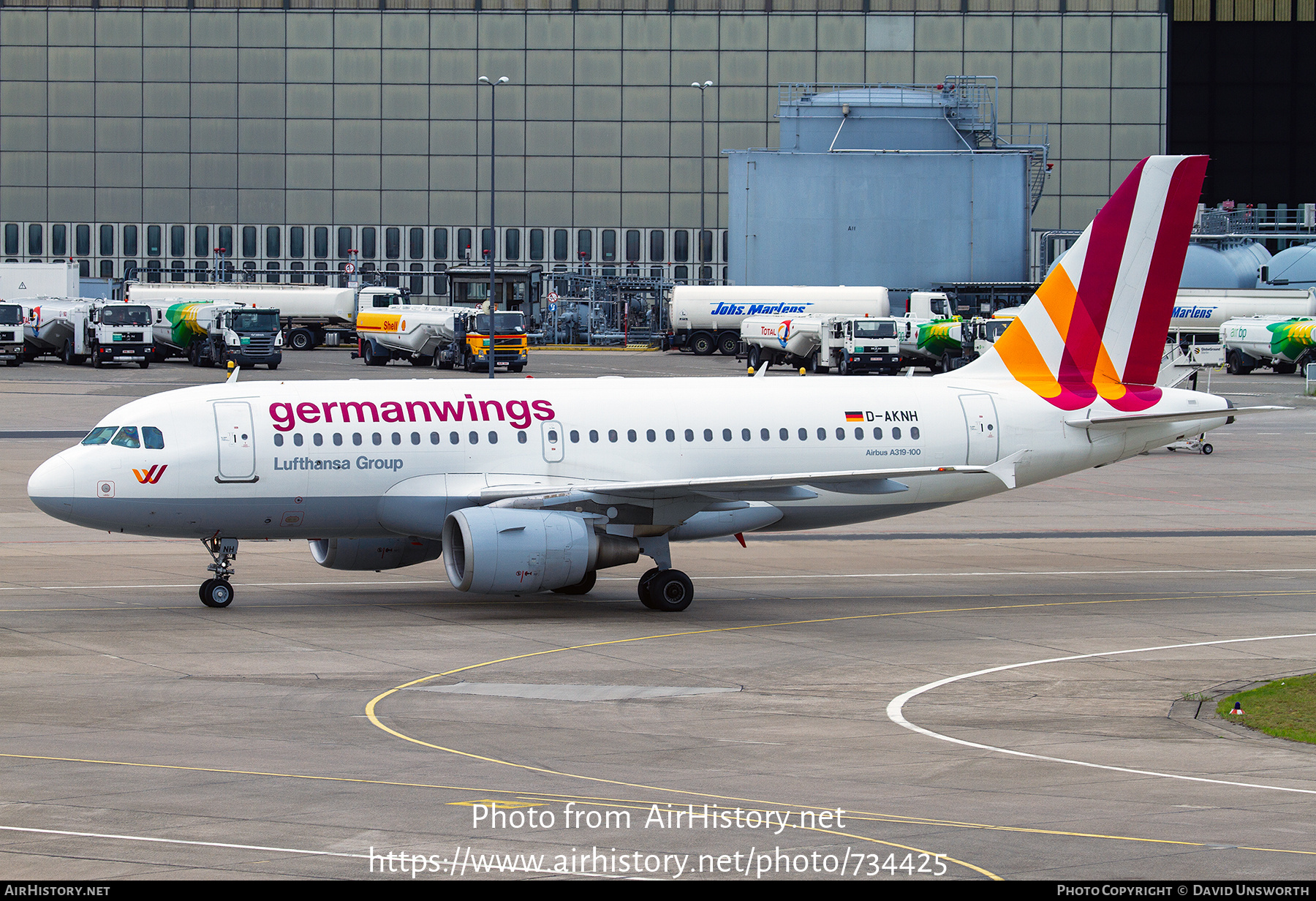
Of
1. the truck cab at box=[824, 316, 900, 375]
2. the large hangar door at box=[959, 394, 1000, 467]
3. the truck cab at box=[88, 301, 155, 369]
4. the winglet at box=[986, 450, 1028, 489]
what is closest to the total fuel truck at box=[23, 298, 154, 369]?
the truck cab at box=[88, 301, 155, 369]

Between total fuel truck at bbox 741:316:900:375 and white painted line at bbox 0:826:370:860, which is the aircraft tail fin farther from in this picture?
total fuel truck at bbox 741:316:900:375

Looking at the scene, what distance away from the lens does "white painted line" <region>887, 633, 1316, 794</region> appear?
1686 centimetres

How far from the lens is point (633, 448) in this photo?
1205 inches

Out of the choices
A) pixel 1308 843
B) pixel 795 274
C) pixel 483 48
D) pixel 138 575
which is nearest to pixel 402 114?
pixel 483 48

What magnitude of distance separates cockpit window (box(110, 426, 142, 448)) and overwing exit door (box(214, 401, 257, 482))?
4.68 feet

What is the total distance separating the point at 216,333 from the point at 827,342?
36.3m

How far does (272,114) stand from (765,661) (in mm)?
117841

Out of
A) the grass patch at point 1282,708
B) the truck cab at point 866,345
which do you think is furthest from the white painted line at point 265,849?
the truck cab at point 866,345

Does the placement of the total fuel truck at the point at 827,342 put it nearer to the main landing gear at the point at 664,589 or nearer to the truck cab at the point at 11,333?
the truck cab at the point at 11,333

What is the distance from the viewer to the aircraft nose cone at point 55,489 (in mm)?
28062

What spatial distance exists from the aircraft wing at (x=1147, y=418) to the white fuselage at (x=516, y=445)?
0.08 m

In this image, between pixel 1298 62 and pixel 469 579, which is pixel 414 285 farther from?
pixel 469 579

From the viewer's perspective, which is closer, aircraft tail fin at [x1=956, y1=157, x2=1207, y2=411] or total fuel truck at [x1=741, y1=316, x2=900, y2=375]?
aircraft tail fin at [x1=956, y1=157, x2=1207, y2=411]

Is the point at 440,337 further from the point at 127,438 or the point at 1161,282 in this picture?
the point at 127,438
